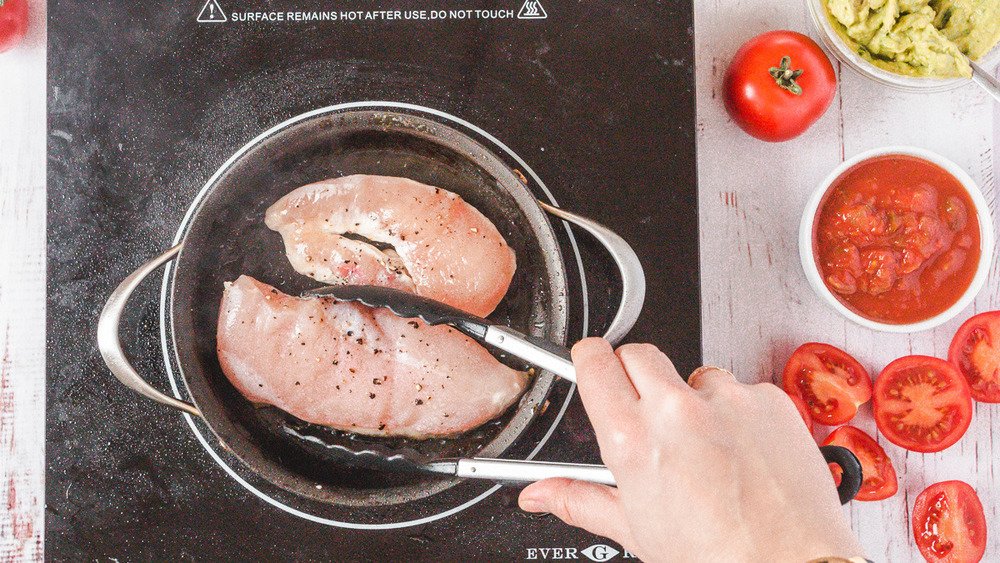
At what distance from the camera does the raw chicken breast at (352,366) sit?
4.40 feet

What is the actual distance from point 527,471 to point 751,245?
726 millimetres

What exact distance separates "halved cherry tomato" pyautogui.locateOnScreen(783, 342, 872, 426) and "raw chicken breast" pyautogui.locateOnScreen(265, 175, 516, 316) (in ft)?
2.07

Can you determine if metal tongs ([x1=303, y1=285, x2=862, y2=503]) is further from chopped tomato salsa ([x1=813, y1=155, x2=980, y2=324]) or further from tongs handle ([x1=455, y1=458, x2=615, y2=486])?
chopped tomato salsa ([x1=813, y1=155, x2=980, y2=324])

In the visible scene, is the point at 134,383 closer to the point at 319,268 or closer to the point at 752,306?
the point at 319,268

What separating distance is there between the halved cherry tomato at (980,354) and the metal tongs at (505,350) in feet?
2.04

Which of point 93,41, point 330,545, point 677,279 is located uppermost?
point 93,41

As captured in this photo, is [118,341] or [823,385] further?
[823,385]

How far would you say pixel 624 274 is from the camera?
1.34 meters

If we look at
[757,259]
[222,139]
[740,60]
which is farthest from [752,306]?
[222,139]

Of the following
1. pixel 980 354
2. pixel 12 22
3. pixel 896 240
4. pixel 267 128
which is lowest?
pixel 980 354

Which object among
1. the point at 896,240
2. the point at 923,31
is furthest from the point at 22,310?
the point at 923,31

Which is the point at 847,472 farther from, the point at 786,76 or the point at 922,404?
the point at 786,76

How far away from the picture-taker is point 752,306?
1508mm

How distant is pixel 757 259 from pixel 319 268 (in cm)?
89
